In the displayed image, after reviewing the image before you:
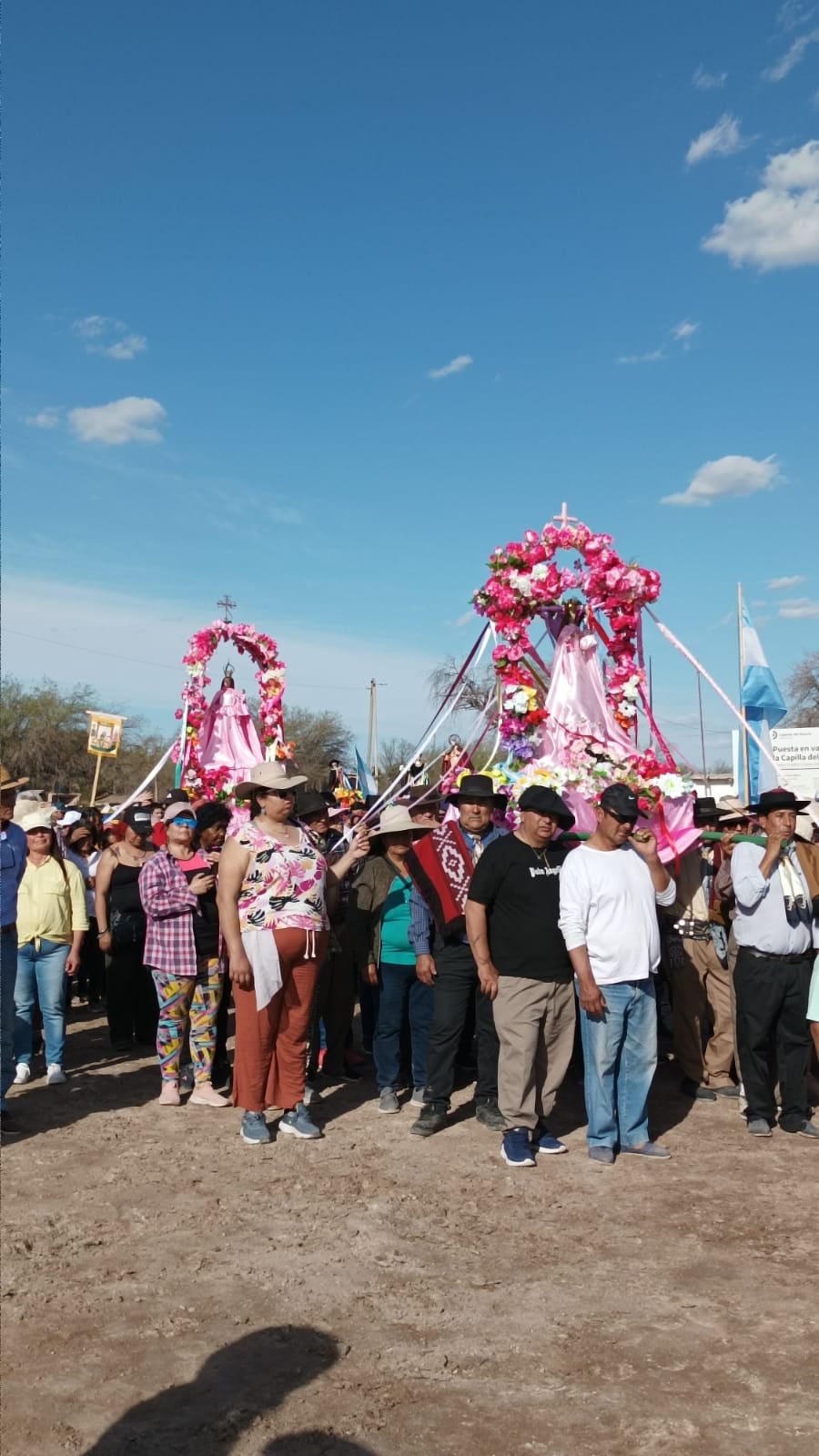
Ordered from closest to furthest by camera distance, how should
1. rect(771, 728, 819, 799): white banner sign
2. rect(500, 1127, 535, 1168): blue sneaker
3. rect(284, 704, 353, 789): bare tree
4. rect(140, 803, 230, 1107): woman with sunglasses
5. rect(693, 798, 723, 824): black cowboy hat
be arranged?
rect(500, 1127, 535, 1168): blue sneaker
rect(140, 803, 230, 1107): woman with sunglasses
rect(693, 798, 723, 824): black cowboy hat
rect(771, 728, 819, 799): white banner sign
rect(284, 704, 353, 789): bare tree

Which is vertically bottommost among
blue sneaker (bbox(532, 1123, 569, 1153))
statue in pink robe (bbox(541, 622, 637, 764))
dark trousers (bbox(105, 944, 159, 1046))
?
blue sneaker (bbox(532, 1123, 569, 1153))

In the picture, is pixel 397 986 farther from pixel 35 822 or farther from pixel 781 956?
pixel 35 822

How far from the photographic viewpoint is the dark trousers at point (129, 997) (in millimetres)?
8914

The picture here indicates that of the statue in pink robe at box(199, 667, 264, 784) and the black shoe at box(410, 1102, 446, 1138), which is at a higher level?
the statue in pink robe at box(199, 667, 264, 784)

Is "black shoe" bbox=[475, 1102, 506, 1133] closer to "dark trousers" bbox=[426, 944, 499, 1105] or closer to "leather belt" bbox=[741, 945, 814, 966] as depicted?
"dark trousers" bbox=[426, 944, 499, 1105]

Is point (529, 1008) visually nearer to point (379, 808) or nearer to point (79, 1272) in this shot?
point (79, 1272)

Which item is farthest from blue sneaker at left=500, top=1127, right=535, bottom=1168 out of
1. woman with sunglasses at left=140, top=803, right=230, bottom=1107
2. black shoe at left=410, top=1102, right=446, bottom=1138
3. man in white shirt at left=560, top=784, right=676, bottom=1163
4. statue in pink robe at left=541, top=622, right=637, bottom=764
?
statue in pink robe at left=541, top=622, right=637, bottom=764

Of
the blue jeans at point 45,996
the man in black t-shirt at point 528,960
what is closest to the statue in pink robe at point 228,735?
the blue jeans at point 45,996

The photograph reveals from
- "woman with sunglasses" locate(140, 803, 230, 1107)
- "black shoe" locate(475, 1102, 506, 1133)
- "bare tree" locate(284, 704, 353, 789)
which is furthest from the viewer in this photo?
"bare tree" locate(284, 704, 353, 789)

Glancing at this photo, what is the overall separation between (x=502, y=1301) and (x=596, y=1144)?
1899 mm

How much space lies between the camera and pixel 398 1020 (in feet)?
23.7

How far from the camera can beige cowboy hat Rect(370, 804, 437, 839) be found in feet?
24.1

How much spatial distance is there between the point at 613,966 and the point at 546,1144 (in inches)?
40.1

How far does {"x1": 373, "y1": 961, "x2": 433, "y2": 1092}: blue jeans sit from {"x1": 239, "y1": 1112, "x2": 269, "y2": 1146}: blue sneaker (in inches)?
35.9
